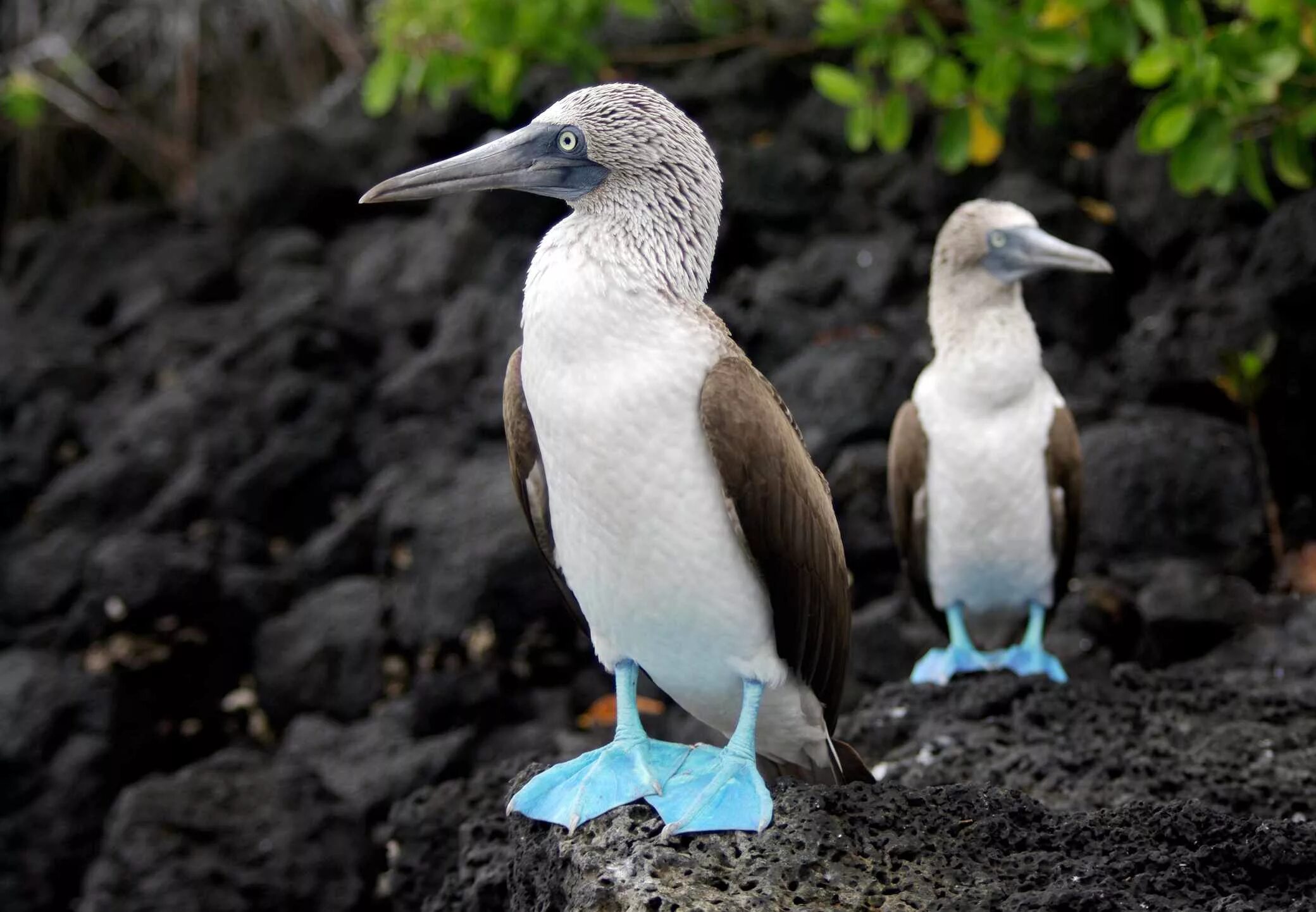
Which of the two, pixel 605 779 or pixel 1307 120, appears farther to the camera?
pixel 1307 120

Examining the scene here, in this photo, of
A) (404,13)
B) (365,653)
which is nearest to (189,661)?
(365,653)

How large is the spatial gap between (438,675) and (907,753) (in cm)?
212

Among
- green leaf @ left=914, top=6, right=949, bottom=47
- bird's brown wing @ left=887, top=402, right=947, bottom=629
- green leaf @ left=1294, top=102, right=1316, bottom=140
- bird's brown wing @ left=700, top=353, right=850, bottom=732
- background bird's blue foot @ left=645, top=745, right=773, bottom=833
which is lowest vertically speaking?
bird's brown wing @ left=887, top=402, right=947, bottom=629

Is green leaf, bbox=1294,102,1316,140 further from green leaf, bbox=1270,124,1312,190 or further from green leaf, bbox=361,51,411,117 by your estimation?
green leaf, bbox=361,51,411,117

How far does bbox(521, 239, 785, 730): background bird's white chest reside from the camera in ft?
8.38

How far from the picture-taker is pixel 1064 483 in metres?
4.55

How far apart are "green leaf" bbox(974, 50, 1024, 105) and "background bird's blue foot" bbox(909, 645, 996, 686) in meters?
2.05

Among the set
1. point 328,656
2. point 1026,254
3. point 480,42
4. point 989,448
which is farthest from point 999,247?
point 328,656

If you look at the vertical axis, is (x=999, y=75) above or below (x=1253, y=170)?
above

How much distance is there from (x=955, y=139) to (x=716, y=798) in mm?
3643

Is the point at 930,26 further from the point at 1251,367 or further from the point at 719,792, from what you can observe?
the point at 719,792

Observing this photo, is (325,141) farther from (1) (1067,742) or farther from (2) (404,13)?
(1) (1067,742)

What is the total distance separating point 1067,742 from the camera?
3.62 m

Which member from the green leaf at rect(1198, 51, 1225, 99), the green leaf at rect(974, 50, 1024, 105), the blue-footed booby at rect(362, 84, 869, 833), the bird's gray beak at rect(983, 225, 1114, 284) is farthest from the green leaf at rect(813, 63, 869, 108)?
the blue-footed booby at rect(362, 84, 869, 833)
